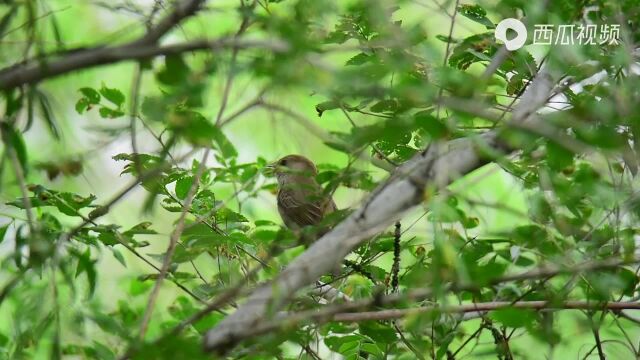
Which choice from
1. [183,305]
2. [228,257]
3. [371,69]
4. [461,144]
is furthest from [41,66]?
[183,305]

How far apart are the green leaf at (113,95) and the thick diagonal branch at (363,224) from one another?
1.31 metres

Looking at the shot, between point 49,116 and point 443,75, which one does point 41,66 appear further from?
point 443,75

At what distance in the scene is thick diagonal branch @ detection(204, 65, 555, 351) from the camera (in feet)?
5.86

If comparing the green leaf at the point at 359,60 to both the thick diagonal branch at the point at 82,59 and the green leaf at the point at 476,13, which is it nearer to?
the green leaf at the point at 476,13

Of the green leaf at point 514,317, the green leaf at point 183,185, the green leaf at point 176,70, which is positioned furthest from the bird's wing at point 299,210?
the green leaf at point 176,70

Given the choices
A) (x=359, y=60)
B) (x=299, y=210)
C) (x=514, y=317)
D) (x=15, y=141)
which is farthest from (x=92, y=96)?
(x=299, y=210)

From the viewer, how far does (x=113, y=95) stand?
2965 millimetres

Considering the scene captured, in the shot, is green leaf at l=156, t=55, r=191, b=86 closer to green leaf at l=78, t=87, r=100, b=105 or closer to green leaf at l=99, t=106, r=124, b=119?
green leaf at l=78, t=87, r=100, b=105

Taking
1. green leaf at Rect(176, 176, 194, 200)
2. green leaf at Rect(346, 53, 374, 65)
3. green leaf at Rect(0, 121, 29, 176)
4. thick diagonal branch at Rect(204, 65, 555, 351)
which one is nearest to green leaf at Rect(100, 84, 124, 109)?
green leaf at Rect(176, 176, 194, 200)

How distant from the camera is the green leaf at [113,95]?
2.94 meters

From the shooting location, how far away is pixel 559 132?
1795 millimetres

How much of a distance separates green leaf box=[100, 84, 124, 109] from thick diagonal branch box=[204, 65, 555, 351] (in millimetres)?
1313

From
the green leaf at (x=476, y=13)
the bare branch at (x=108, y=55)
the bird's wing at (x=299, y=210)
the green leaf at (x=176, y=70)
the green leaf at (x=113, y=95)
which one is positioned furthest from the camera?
the bird's wing at (x=299, y=210)

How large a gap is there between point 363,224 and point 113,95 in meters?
1.42
